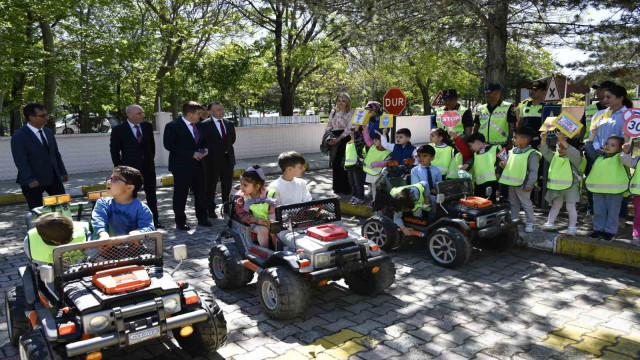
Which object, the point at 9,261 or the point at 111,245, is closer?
the point at 111,245

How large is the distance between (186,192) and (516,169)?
17.3ft

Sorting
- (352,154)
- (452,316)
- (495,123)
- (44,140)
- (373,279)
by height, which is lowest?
(452,316)

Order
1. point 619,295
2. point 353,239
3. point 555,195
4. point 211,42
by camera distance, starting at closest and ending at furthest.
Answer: point 353,239 → point 619,295 → point 555,195 → point 211,42

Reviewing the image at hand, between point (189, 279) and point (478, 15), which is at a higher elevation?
point (478, 15)

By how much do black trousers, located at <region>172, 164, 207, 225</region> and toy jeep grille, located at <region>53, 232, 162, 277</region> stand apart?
14.1ft

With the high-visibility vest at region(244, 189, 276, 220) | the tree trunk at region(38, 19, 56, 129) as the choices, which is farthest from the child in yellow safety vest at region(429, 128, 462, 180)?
the tree trunk at region(38, 19, 56, 129)

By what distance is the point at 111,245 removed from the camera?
3955 millimetres

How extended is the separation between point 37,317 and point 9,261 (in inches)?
141

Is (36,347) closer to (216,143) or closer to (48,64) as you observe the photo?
(216,143)

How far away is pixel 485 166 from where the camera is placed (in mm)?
7578

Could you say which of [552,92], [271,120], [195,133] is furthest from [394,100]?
[271,120]

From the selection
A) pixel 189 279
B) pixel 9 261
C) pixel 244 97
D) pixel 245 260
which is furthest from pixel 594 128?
pixel 244 97

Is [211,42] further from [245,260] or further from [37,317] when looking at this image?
[37,317]

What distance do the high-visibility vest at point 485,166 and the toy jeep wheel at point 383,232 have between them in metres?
1.78
